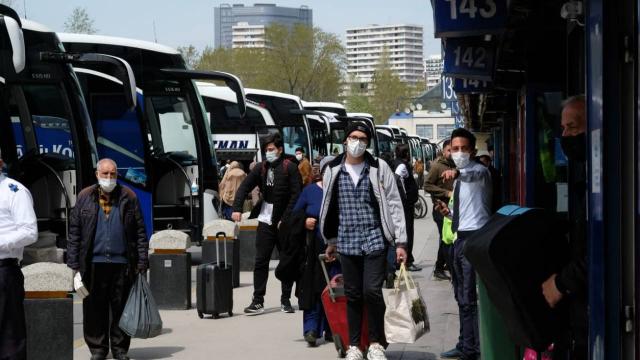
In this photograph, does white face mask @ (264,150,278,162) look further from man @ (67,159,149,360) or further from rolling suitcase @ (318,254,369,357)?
rolling suitcase @ (318,254,369,357)

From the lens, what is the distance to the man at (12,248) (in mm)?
8398

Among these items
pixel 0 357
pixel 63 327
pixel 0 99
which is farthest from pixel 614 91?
pixel 0 99

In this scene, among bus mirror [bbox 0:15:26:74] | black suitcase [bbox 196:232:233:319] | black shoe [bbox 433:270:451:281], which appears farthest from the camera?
black shoe [bbox 433:270:451:281]

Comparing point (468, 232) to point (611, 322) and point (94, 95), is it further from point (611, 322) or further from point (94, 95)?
point (94, 95)

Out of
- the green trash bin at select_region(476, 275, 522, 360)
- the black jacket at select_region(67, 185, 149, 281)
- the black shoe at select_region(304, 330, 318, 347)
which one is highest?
the black jacket at select_region(67, 185, 149, 281)

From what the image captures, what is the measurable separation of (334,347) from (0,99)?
244 inches

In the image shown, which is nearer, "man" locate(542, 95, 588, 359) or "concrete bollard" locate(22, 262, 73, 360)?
"man" locate(542, 95, 588, 359)

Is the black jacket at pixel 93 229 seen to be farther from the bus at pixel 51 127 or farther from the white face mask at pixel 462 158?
the bus at pixel 51 127

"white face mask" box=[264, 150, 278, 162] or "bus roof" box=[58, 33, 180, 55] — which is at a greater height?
"bus roof" box=[58, 33, 180, 55]

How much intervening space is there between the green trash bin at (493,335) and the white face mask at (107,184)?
12.8ft

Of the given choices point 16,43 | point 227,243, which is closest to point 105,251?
point 16,43

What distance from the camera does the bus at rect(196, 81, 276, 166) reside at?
115ft

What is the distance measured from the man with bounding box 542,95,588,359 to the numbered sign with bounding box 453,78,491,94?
1071cm

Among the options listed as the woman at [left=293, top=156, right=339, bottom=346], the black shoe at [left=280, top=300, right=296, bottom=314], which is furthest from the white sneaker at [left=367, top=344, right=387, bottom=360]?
the black shoe at [left=280, top=300, right=296, bottom=314]
